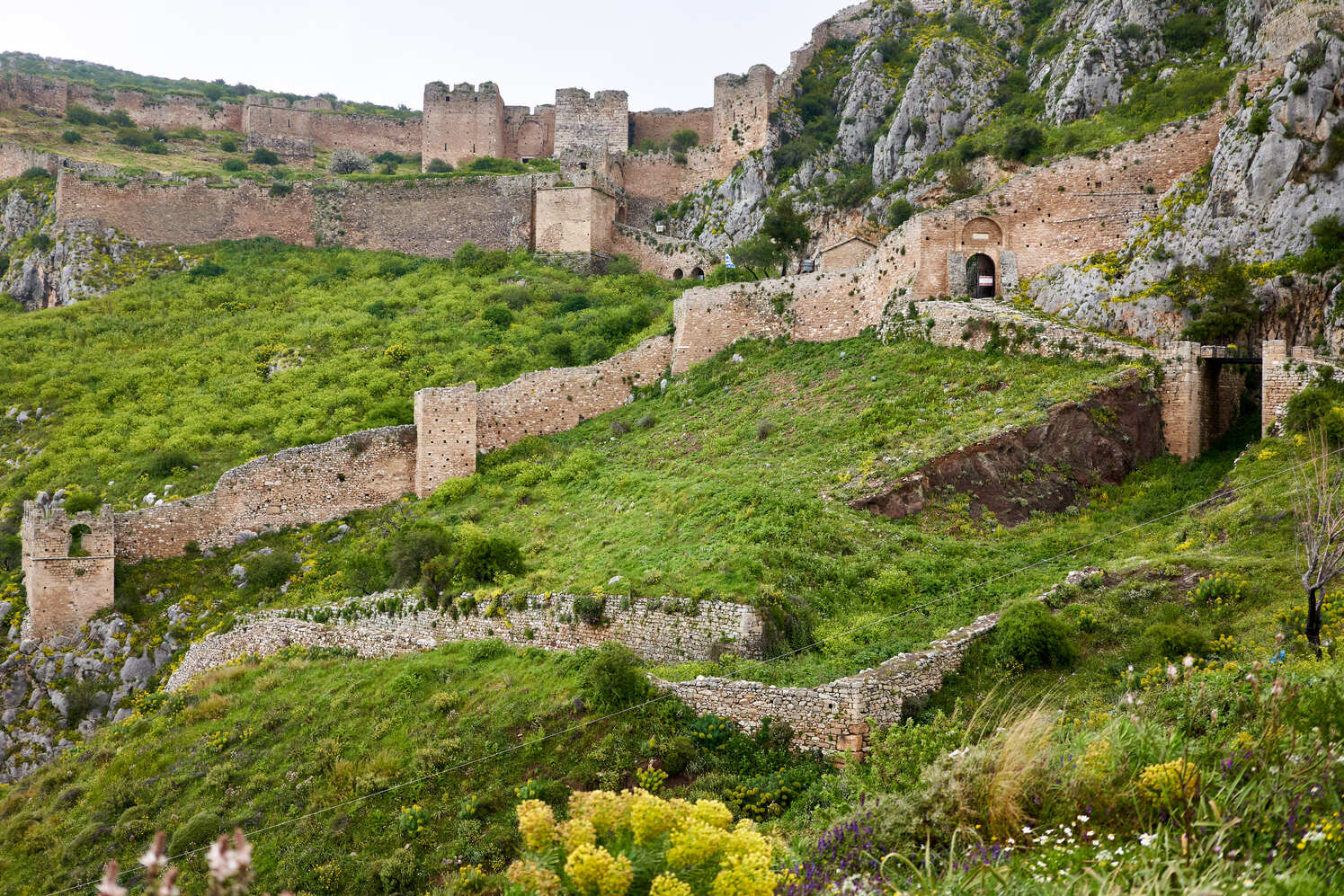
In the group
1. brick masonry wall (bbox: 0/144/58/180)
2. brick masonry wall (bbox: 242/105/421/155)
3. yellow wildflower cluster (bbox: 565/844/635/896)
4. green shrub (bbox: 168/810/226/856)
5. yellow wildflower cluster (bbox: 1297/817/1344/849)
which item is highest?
brick masonry wall (bbox: 242/105/421/155)

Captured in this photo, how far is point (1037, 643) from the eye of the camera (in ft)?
43.8

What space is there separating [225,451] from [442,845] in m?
19.9

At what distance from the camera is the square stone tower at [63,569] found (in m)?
23.2

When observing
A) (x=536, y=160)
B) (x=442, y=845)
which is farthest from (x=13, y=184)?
(x=442, y=845)

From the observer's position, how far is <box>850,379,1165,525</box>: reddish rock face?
18922 mm

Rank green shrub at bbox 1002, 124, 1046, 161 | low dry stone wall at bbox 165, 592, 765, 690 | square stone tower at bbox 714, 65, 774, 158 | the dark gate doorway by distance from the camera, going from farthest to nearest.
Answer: square stone tower at bbox 714, 65, 774, 158 < green shrub at bbox 1002, 124, 1046, 161 < the dark gate doorway < low dry stone wall at bbox 165, 592, 765, 690

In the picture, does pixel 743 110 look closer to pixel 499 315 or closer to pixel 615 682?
pixel 499 315

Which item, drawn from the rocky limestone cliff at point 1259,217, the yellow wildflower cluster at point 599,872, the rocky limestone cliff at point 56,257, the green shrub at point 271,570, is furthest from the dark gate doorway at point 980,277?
the rocky limestone cliff at point 56,257

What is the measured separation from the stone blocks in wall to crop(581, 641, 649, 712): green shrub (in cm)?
1317

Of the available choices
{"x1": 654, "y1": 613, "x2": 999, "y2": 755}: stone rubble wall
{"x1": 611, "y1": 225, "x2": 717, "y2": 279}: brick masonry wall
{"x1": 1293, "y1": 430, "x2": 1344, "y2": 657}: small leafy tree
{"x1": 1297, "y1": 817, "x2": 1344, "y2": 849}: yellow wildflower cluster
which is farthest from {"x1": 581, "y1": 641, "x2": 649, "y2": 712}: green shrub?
{"x1": 611, "y1": 225, "x2": 717, "y2": 279}: brick masonry wall

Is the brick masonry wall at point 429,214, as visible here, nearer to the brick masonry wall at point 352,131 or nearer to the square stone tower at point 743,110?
the square stone tower at point 743,110

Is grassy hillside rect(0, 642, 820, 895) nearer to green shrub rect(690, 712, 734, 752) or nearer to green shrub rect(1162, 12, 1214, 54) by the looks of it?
green shrub rect(690, 712, 734, 752)

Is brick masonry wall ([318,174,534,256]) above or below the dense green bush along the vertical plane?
→ above

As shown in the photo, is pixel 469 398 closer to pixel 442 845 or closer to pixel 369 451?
pixel 369 451
